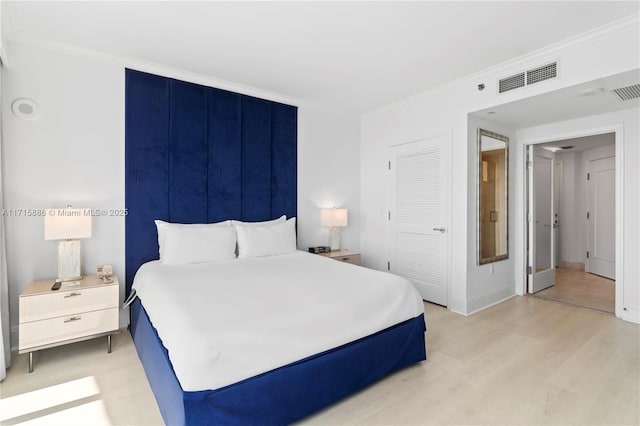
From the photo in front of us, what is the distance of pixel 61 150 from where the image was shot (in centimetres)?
288

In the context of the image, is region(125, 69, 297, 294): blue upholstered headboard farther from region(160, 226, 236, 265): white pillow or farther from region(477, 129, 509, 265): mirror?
region(477, 129, 509, 265): mirror

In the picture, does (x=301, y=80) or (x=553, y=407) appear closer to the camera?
(x=553, y=407)

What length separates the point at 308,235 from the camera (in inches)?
176

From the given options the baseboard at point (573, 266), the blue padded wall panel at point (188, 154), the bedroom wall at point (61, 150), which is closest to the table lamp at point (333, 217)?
the blue padded wall panel at point (188, 154)

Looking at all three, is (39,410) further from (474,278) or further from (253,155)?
(474,278)

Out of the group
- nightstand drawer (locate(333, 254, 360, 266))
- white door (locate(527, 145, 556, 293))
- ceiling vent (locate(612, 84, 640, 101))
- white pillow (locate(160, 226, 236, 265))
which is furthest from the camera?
white door (locate(527, 145, 556, 293))

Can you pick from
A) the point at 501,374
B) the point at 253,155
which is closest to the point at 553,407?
the point at 501,374

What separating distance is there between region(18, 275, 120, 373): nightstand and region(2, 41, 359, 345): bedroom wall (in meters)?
0.35

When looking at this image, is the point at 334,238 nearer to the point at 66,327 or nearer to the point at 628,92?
the point at 66,327

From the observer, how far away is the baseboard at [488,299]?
369cm

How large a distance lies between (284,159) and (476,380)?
3.16 meters

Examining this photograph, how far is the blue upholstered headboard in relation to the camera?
3.20 metres

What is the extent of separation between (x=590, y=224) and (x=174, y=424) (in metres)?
Answer: 7.03

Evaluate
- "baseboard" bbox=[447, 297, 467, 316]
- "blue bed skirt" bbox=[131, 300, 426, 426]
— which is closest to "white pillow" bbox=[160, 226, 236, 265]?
"blue bed skirt" bbox=[131, 300, 426, 426]
